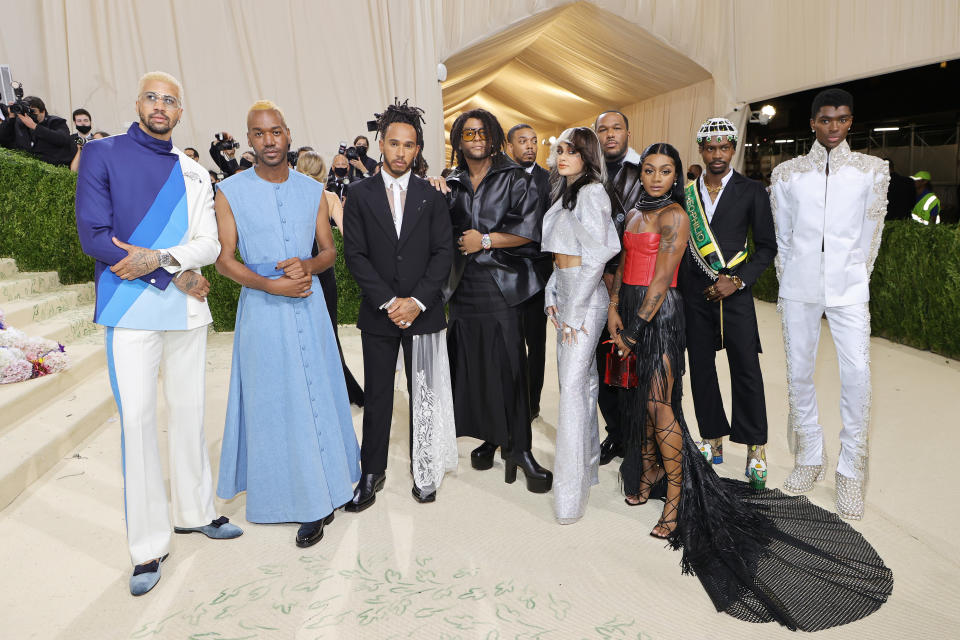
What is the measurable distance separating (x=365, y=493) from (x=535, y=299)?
5.17 ft

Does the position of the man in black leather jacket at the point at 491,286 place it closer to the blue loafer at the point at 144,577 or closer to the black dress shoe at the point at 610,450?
the black dress shoe at the point at 610,450

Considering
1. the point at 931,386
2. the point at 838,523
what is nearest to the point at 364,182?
the point at 838,523

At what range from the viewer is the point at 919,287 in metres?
6.27

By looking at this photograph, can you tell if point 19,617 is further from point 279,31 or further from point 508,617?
point 279,31

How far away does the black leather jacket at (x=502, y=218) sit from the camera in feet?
10.9

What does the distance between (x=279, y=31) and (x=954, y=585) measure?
1120 cm

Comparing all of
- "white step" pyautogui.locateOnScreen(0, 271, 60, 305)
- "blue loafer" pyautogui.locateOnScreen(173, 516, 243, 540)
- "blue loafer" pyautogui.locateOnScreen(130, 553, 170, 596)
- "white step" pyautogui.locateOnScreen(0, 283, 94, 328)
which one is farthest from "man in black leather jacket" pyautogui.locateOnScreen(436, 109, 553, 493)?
"white step" pyautogui.locateOnScreen(0, 271, 60, 305)

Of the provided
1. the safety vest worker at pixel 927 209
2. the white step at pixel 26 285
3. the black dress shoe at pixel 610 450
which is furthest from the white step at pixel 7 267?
the safety vest worker at pixel 927 209

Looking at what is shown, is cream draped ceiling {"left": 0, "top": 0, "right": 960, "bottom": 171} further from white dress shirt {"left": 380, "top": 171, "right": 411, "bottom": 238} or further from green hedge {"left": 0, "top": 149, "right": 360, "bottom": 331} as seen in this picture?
white dress shirt {"left": 380, "top": 171, "right": 411, "bottom": 238}

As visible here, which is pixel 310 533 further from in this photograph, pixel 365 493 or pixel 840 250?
pixel 840 250

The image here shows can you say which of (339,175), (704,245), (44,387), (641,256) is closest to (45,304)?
(44,387)

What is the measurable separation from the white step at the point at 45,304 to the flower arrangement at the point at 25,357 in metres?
0.54

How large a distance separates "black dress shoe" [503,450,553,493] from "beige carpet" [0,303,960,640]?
0.06m

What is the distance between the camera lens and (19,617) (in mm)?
2459
